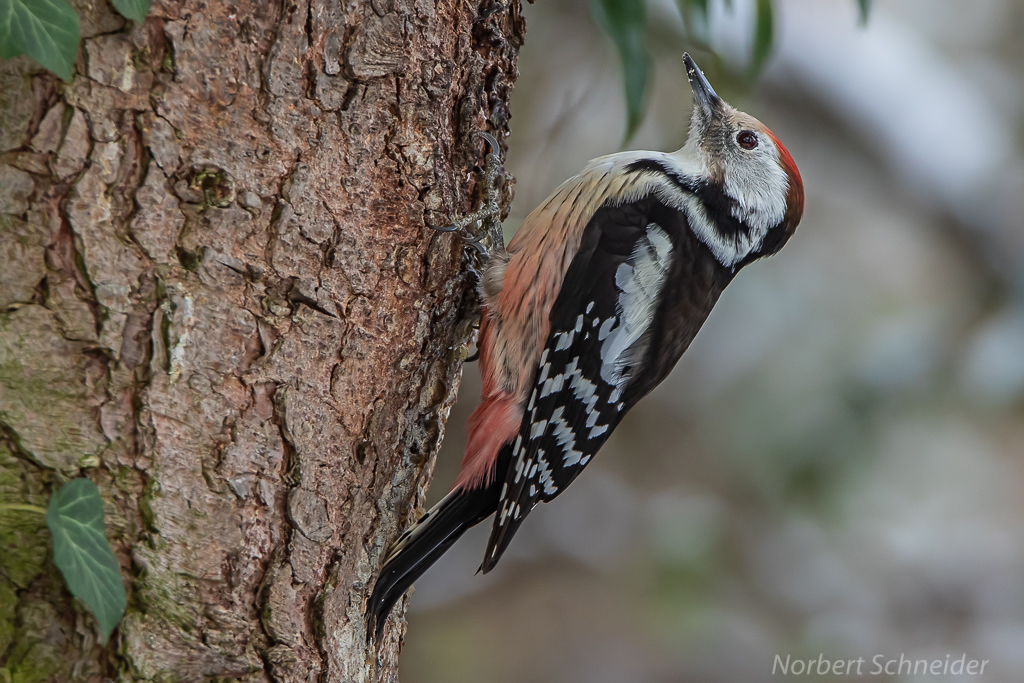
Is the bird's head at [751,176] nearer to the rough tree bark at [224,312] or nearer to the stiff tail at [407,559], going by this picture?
the rough tree bark at [224,312]

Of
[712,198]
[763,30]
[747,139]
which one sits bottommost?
[712,198]

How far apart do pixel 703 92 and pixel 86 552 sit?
6.02ft

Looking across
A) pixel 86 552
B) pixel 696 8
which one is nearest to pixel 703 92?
pixel 696 8

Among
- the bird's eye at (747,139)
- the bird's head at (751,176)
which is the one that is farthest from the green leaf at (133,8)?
the bird's eye at (747,139)

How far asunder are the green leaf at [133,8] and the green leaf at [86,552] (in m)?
0.70

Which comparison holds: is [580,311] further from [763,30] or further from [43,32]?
[763,30]

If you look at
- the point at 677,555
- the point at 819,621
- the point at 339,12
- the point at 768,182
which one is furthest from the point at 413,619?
the point at 339,12

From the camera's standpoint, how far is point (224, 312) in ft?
4.21

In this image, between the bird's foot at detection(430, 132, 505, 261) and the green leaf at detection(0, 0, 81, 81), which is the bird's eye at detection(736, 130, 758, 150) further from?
the green leaf at detection(0, 0, 81, 81)

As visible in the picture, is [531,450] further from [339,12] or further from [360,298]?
[339,12]

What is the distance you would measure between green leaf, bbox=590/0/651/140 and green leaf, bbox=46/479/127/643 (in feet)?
5.10

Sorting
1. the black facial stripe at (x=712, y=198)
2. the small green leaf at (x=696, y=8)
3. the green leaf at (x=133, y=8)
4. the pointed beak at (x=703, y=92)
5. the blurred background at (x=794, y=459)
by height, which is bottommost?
the blurred background at (x=794, y=459)

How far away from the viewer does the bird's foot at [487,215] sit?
1.65m

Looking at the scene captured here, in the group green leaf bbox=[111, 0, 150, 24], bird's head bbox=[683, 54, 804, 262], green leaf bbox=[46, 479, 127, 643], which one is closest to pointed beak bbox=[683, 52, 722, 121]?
bird's head bbox=[683, 54, 804, 262]
